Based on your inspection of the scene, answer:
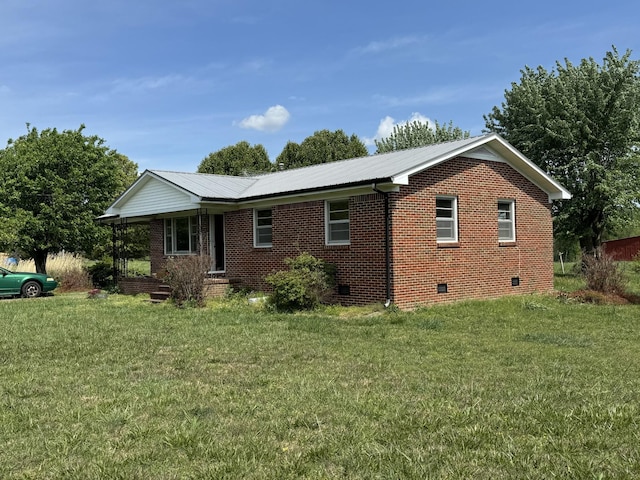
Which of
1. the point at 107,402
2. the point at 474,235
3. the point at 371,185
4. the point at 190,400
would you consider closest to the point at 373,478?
the point at 190,400

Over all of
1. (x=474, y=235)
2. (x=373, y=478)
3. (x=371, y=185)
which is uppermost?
(x=371, y=185)

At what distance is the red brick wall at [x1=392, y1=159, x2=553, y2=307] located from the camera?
14.0 metres

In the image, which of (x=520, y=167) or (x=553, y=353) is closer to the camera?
(x=553, y=353)

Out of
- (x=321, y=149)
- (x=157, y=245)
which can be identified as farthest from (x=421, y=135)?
(x=157, y=245)

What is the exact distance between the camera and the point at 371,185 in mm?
13617

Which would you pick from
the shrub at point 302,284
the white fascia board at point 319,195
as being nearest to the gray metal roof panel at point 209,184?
the white fascia board at point 319,195

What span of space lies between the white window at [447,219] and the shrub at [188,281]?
6432mm

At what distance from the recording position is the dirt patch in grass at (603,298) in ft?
47.7

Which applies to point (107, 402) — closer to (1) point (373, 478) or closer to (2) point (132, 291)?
(1) point (373, 478)

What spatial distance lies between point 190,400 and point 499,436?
2.96 metres

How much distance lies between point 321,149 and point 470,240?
3006cm

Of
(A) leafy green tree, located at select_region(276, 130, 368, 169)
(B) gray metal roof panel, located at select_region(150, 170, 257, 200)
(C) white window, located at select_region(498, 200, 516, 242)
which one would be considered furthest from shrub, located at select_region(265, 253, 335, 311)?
(A) leafy green tree, located at select_region(276, 130, 368, 169)

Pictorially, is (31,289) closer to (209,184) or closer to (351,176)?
(209,184)

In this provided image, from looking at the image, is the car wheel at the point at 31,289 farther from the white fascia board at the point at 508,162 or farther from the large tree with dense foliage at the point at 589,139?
the large tree with dense foliage at the point at 589,139
